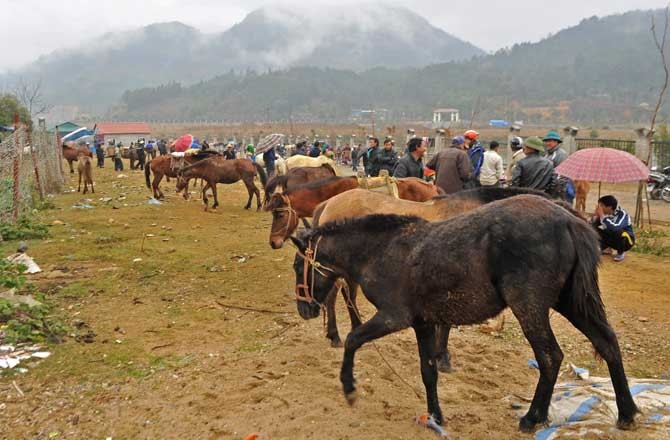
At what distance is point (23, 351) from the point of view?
5.29m

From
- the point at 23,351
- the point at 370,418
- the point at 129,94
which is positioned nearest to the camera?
the point at 370,418

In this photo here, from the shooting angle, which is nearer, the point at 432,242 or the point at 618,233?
the point at 432,242

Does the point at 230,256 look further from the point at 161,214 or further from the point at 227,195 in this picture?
the point at 227,195

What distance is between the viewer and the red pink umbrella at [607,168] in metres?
7.46

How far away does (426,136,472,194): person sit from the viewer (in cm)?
808

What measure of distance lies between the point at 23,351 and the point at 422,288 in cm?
420

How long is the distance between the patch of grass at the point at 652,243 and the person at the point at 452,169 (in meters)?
3.81

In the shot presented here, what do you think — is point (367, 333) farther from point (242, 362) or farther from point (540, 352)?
point (242, 362)

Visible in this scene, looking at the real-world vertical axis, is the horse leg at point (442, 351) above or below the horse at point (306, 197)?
below

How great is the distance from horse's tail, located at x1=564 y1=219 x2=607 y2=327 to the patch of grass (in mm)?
6535

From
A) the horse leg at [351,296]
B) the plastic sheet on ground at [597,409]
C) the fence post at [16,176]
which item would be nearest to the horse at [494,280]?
the plastic sheet on ground at [597,409]

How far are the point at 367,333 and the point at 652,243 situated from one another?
835cm

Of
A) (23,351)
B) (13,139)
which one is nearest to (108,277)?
(23,351)

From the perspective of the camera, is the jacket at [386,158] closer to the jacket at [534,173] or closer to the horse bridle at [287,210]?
the horse bridle at [287,210]
